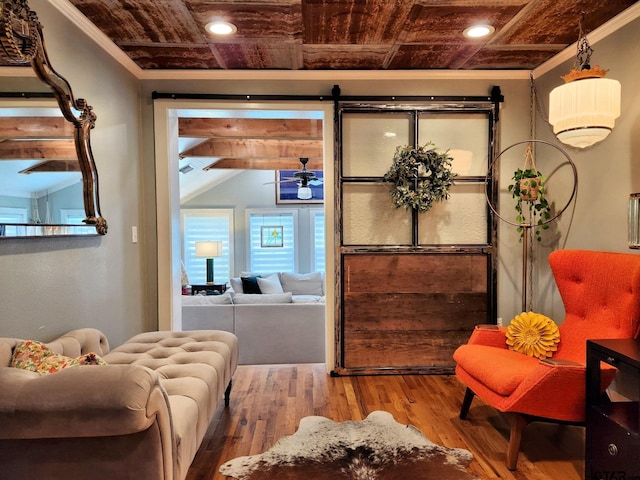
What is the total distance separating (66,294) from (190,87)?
188cm

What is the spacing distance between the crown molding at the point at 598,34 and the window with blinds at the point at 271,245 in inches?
228

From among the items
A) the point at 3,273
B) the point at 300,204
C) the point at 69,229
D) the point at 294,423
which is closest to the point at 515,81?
the point at 294,423

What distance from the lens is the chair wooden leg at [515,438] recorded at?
1956 millimetres

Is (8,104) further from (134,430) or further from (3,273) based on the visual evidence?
(134,430)

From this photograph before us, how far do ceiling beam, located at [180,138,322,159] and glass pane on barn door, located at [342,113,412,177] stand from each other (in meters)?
2.49

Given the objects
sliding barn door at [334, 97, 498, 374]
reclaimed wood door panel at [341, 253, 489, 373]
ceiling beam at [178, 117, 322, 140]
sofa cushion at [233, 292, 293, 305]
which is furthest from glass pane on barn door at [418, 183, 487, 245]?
ceiling beam at [178, 117, 322, 140]

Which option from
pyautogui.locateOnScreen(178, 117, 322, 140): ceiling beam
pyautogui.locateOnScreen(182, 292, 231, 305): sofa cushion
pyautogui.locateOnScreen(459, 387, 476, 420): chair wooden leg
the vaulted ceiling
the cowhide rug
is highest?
the vaulted ceiling

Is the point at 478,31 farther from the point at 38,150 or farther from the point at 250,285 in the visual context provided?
the point at 250,285

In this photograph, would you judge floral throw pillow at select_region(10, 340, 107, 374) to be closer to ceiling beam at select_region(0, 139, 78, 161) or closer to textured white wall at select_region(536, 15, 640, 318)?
ceiling beam at select_region(0, 139, 78, 161)

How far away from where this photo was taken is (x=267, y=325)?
4.24 m

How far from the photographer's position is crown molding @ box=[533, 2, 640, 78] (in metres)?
2.26

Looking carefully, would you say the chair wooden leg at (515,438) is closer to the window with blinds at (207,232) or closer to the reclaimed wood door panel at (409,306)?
the reclaimed wood door panel at (409,306)

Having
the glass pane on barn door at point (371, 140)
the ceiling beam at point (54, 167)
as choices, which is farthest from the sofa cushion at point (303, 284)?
the ceiling beam at point (54, 167)

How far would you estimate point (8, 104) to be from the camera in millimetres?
1618
